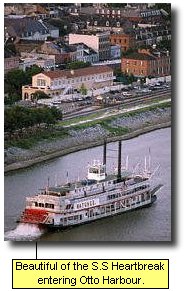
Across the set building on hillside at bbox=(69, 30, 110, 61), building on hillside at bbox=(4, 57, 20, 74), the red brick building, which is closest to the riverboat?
building on hillside at bbox=(4, 57, 20, 74)

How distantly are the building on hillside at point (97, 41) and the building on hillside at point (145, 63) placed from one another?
651 millimetres

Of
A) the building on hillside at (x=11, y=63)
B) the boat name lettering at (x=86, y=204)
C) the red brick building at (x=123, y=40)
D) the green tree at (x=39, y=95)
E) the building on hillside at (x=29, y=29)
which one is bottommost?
the boat name lettering at (x=86, y=204)

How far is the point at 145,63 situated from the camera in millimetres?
15203

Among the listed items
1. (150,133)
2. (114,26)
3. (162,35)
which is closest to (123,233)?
(150,133)

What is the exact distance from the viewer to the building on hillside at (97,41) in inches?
650

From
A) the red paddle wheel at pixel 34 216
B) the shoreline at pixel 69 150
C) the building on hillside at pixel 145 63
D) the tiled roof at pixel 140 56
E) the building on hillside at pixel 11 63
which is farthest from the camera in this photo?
the building on hillside at pixel 11 63

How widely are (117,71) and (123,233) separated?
16.8 feet

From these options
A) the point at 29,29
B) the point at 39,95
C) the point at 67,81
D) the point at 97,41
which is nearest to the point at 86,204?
the point at 39,95

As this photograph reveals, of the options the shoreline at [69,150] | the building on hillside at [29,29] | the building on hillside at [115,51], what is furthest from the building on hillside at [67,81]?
the shoreline at [69,150]

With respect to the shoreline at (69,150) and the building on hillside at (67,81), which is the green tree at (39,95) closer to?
the building on hillside at (67,81)

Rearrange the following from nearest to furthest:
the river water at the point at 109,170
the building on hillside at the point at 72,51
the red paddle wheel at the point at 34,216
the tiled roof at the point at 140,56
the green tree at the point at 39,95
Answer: the river water at the point at 109,170
the red paddle wheel at the point at 34,216
the green tree at the point at 39,95
the tiled roof at the point at 140,56
the building on hillside at the point at 72,51

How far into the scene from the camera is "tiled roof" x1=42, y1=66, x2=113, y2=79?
50.4 ft

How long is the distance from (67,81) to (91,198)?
422cm

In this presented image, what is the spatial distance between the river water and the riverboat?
0.26 ft
